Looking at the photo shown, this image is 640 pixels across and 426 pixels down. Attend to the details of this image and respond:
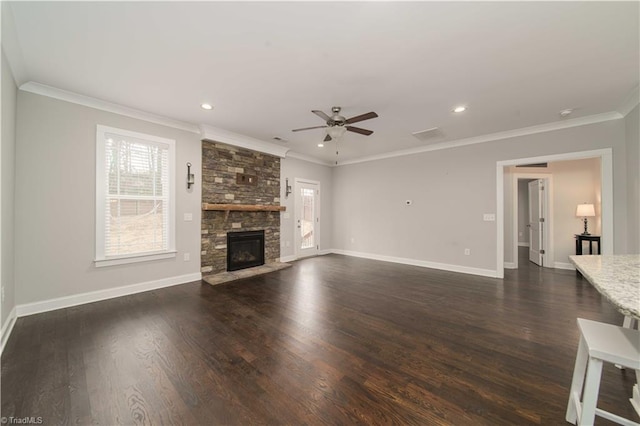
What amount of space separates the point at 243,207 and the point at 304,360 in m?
3.43

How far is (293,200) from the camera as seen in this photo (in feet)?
20.3

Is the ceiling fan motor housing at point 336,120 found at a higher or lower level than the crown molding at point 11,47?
lower

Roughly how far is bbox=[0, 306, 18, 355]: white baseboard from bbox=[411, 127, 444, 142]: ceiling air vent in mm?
5887

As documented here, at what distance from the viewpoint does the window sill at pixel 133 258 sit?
333 centimetres

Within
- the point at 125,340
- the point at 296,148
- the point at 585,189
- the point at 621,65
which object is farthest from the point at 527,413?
the point at 585,189

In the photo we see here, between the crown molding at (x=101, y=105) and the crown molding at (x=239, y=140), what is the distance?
0.22 metres

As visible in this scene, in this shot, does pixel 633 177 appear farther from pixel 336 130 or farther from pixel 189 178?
pixel 189 178

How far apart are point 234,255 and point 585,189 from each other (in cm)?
748

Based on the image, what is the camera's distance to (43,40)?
6.99 feet

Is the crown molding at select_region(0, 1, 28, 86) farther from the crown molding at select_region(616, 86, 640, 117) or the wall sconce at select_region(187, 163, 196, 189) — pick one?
the crown molding at select_region(616, 86, 640, 117)

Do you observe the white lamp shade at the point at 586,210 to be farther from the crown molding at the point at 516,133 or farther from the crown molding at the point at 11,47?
the crown molding at the point at 11,47

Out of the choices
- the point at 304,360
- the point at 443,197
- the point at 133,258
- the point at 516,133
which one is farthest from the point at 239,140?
the point at 516,133

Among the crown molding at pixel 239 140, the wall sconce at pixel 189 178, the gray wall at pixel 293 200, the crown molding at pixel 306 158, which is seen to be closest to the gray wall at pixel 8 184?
the wall sconce at pixel 189 178

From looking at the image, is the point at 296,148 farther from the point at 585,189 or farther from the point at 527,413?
the point at 585,189
